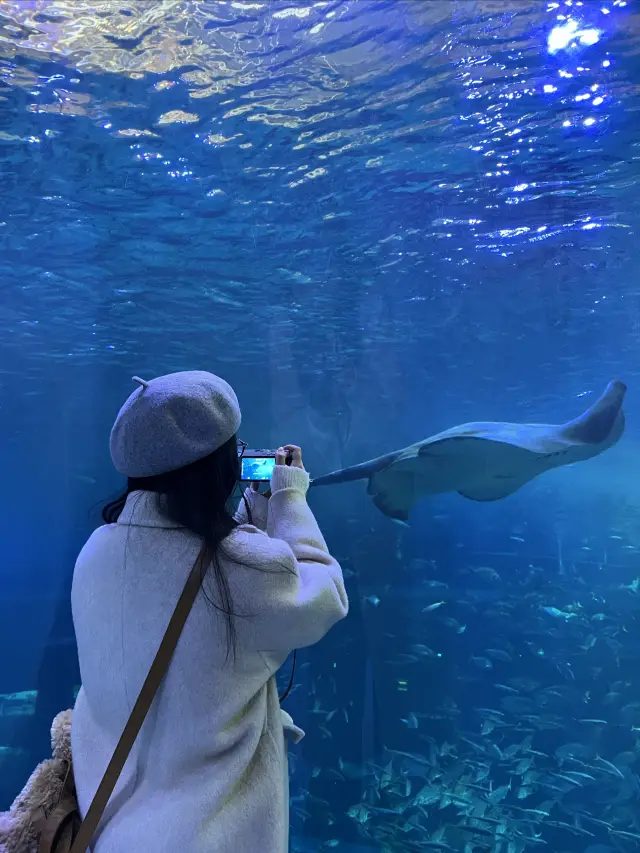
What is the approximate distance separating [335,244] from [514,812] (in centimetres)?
936

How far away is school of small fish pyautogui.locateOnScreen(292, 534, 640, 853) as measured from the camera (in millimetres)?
7262

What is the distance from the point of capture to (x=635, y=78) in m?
6.26

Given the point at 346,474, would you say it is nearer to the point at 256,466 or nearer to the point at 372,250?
the point at 372,250

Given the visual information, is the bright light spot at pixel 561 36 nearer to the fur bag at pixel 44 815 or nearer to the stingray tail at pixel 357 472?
the stingray tail at pixel 357 472

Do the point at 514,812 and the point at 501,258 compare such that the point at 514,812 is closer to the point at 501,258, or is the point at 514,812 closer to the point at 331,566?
the point at 331,566

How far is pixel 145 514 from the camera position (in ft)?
5.64

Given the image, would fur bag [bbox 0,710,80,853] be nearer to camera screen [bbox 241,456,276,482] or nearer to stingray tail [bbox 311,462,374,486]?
camera screen [bbox 241,456,276,482]

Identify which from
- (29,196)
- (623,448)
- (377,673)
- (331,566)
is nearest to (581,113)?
(331,566)

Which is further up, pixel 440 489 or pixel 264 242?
pixel 264 242

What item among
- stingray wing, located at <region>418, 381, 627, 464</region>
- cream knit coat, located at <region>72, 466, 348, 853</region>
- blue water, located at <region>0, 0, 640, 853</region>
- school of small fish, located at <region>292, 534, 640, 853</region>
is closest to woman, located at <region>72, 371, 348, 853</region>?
cream knit coat, located at <region>72, 466, 348, 853</region>

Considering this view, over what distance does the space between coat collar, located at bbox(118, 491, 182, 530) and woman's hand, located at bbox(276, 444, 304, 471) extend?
553mm

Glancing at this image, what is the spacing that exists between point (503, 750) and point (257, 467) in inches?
324

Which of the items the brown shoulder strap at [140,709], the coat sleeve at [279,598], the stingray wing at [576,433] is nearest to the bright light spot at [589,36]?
the stingray wing at [576,433]

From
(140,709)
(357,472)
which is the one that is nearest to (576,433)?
(357,472)
